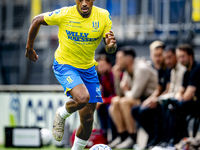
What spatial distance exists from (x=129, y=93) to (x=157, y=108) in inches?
23.9

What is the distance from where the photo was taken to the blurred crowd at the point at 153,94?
614 centimetres

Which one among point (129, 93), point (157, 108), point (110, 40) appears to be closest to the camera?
point (110, 40)

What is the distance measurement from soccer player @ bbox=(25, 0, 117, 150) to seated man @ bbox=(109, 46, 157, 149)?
2265 millimetres

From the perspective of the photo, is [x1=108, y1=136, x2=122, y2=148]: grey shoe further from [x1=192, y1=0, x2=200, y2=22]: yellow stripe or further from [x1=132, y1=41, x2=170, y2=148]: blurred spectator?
[x1=192, y1=0, x2=200, y2=22]: yellow stripe

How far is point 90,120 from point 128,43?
532 cm

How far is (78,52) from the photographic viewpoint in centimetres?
461

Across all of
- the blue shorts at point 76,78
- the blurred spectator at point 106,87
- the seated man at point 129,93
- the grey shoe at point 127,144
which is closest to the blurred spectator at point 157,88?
the seated man at point 129,93

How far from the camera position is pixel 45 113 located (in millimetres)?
8414

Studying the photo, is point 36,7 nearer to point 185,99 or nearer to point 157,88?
point 157,88

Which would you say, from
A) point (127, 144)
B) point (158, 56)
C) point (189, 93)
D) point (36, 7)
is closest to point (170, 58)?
point (158, 56)

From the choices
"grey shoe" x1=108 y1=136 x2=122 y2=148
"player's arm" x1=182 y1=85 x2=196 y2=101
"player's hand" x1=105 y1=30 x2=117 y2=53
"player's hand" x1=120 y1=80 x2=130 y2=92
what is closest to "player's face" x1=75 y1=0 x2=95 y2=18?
"player's hand" x1=105 y1=30 x2=117 y2=53

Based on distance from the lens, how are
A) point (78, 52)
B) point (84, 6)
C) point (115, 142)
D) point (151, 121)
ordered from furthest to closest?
point (115, 142)
point (151, 121)
point (78, 52)
point (84, 6)

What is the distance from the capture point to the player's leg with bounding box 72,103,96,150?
4.70 metres

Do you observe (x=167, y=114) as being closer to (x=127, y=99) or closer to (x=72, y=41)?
(x=127, y=99)
